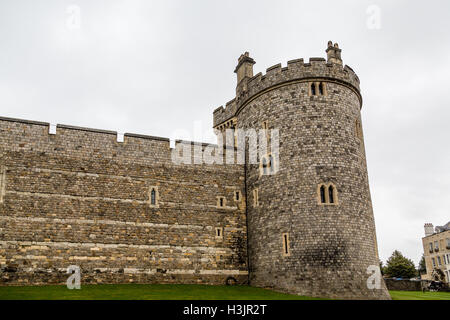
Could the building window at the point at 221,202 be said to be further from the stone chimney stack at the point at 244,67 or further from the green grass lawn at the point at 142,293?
the stone chimney stack at the point at 244,67

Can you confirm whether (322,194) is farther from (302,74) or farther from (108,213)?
(108,213)

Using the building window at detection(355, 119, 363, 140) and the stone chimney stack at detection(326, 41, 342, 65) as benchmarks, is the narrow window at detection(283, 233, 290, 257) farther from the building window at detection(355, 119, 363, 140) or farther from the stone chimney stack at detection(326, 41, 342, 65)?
the stone chimney stack at detection(326, 41, 342, 65)

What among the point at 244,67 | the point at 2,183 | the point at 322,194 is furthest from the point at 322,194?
the point at 2,183

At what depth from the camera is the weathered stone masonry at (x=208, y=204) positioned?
18766mm

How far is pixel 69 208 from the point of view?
1958 centimetres

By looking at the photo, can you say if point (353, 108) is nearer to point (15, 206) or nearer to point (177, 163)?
A: point (177, 163)

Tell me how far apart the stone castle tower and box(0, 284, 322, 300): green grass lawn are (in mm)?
1569

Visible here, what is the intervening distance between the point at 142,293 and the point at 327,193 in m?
9.33

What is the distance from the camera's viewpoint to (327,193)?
1959 cm

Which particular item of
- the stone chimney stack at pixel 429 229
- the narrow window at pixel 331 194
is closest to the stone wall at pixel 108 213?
the narrow window at pixel 331 194

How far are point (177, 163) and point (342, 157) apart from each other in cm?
850

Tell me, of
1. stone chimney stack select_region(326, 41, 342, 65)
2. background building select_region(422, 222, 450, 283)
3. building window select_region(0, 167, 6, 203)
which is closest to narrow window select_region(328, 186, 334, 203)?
stone chimney stack select_region(326, 41, 342, 65)

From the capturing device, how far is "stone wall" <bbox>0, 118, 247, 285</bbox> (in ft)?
61.5

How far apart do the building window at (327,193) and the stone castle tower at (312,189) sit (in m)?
0.05
